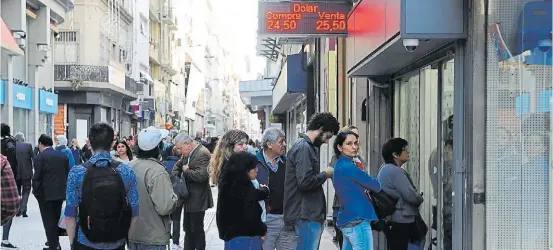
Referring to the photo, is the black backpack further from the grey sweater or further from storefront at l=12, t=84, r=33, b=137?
storefront at l=12, t=84, r=33, b=137

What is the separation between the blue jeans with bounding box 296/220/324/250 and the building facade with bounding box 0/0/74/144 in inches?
736

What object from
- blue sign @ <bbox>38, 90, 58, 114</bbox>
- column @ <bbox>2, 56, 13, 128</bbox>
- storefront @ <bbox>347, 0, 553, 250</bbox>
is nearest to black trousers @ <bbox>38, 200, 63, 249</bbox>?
storefront @ <bbox>347, 0, 553, 250</bbox>

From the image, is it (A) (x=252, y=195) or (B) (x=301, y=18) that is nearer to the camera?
(A) (x=252, y=195)

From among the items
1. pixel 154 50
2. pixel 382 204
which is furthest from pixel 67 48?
pixel 382 204

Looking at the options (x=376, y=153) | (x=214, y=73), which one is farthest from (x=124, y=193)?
(x=214, y=73)

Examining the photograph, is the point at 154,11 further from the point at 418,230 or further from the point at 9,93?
the point at 418,230

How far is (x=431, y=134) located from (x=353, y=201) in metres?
1.78

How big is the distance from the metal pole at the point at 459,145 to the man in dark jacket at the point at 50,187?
6232 mm

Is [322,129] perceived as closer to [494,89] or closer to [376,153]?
[494,89]

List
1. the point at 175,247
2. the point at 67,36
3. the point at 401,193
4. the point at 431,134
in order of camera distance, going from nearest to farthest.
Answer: the point at 401,193 → the point at 431,134 → the point at 175,247 → the point at 67,36

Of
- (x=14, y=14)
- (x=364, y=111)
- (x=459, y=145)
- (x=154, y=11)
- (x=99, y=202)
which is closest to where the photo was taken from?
(x=99, y=202)

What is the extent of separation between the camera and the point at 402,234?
741 centimetres

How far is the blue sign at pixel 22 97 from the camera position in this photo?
25.5m

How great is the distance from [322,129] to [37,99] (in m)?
23.1
